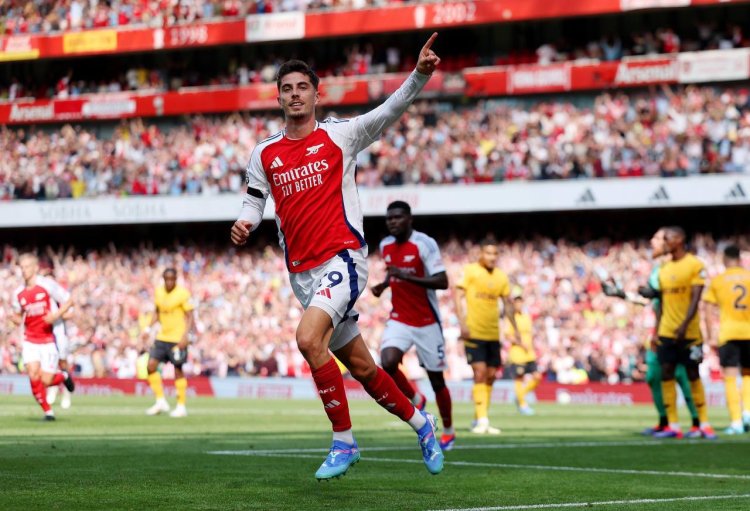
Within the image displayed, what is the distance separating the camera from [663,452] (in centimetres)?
1367

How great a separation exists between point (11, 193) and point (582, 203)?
66.6 feet

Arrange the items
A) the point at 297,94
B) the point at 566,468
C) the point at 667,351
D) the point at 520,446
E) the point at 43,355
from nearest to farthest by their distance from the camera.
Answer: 1. the point at 297,94
2. the point at 566,468
3. the point at 520,446
4. the point at 667,351
5. the point at 43,355

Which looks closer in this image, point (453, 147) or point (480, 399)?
point (480, 399)

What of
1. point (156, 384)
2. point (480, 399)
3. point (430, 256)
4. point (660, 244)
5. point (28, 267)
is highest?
point (430, 256)

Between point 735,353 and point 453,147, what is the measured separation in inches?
821

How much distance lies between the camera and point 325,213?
8.68m

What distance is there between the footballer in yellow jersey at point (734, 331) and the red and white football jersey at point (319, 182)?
975cm

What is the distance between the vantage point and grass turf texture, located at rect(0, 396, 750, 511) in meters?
8.52

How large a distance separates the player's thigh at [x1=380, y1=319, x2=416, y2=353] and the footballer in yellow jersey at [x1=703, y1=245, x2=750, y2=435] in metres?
5.45

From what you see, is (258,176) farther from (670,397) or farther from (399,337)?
(670,397)

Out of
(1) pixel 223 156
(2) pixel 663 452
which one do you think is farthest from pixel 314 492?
(1) pixel 223 156

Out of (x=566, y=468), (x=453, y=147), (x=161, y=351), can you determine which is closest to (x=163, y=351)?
(x=161, y=351)

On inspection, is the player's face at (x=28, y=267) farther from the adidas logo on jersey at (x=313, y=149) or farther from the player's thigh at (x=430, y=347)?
the adidas logo on jersey at (x=313, y=149)

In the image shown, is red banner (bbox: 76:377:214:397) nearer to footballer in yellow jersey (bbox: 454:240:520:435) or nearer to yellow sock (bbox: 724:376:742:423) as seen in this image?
footballer in yellow jersey (bbox: 454:240:520:435)
